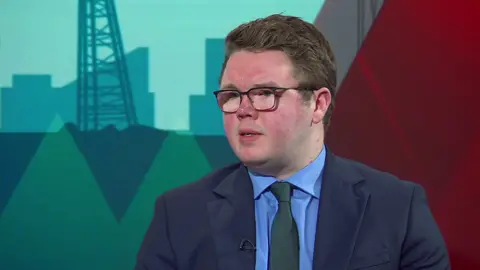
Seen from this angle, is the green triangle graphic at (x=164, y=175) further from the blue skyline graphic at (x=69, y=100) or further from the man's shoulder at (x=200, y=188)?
the man's shoulder at (x=200, y=188)

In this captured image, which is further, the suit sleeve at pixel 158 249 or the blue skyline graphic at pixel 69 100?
the blue skyline graphic at pixel 69 100

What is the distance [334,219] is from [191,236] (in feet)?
1.13

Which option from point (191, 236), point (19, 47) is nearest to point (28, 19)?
point (19, 47)

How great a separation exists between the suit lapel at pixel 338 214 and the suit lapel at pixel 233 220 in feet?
0.53

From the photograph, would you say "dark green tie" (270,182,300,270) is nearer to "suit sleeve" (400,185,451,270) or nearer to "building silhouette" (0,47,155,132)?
"suit sleeve" (400,185,451,270)

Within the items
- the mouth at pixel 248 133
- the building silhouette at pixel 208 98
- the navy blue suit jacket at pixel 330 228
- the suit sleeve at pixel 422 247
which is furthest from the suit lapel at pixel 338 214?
the building silhouette at pixel 208 98

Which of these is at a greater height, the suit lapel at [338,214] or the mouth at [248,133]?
the mouth at [248,133]

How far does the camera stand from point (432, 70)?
2.42 meters

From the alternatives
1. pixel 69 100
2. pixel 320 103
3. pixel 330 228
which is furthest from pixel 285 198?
pixel 69 100

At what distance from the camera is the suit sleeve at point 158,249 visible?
56.9 inches

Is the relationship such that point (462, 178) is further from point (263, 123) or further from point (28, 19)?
point (28, 19)

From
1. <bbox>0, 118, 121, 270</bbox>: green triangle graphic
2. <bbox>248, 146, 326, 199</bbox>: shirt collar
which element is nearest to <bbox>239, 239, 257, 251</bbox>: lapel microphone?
<bbox>248, 146, 326, 199</bbox>: shirt collar

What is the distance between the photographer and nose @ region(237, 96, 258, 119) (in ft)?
4.48

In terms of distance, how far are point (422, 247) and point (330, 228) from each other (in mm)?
213
